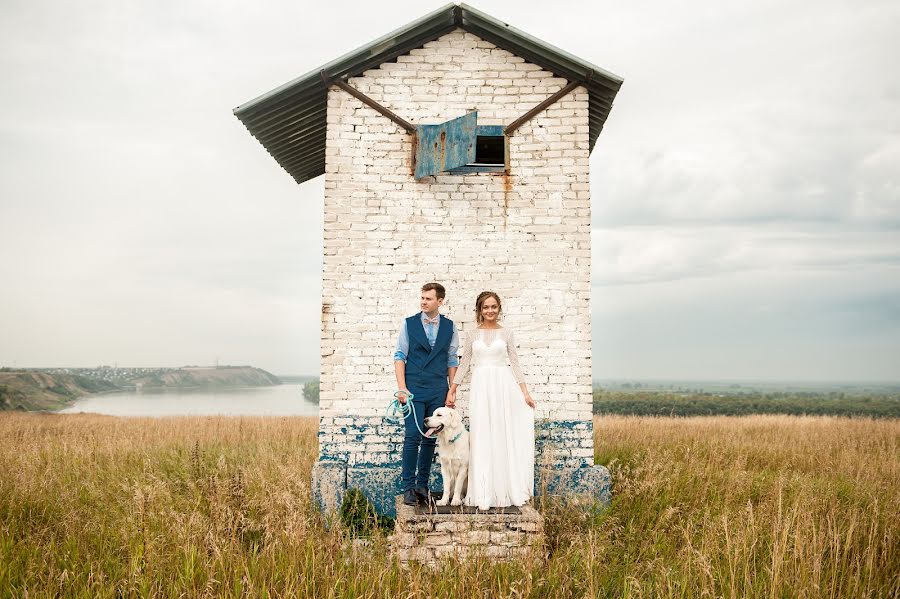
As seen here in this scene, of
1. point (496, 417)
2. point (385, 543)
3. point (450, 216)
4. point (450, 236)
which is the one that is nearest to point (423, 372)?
point (496, 417)

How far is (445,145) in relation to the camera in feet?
22.7

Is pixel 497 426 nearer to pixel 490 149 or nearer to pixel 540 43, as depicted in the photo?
pixel 490 149

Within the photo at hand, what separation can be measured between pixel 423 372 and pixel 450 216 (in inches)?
85.9

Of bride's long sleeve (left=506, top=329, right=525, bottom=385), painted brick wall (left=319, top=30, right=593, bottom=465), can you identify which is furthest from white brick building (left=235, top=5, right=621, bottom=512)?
bride's long sleeve (left=506, top=329, right=525, bottom=385)

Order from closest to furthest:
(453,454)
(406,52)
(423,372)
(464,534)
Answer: (464,534) → (453,454) → (423,372) → (406,52)

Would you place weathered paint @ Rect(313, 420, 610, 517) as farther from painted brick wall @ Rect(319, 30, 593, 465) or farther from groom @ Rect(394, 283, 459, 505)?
groom @ Rect(394, 283, 459, 505)

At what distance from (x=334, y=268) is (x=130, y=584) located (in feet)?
12.6

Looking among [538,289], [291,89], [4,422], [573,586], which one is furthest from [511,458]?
[4,422]

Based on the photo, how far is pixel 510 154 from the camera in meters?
7.15

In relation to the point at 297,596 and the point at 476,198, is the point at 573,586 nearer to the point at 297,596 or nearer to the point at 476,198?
the point at 297,596

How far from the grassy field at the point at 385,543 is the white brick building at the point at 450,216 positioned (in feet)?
2.97

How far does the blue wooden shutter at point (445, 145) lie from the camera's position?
680cm

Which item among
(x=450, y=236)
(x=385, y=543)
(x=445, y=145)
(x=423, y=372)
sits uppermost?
(x=445, y=145)

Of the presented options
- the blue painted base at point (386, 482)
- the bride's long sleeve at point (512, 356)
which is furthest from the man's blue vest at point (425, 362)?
the blue painted base at point (386, 482)
